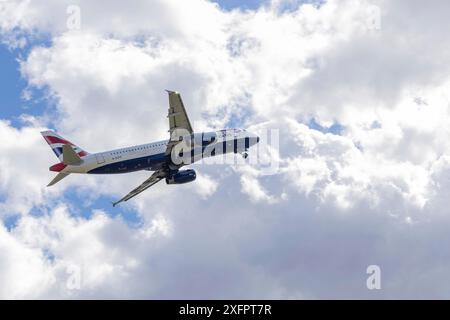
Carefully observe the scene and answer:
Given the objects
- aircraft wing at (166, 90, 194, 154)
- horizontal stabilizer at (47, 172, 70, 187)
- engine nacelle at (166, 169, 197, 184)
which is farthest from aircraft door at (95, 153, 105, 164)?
engine nacelle at (166, 169, 197, 184)

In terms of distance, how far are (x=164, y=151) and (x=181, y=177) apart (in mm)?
11121

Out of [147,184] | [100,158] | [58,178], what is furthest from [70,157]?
[147,184]

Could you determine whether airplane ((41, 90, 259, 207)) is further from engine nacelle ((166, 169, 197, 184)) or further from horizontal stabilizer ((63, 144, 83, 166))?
engine nacelle ((166, 169, 197, 184))

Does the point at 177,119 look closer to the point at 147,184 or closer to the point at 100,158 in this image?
the point at 100,158

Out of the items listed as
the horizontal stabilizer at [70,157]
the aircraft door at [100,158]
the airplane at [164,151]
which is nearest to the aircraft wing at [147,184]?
the airplane at [164,151]

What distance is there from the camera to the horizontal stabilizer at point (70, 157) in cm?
11431

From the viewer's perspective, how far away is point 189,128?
114375 mm

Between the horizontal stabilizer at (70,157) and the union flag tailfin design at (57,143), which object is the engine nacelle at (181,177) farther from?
the horizontal stabilizer at (70,157)

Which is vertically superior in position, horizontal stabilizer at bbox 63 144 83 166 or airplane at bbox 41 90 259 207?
airplane at bbox 41 90 259 207

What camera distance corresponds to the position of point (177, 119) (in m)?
112

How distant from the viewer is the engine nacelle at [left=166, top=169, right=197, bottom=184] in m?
130

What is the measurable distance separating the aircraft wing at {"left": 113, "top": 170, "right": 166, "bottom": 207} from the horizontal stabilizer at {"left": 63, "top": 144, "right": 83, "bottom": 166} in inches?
664
